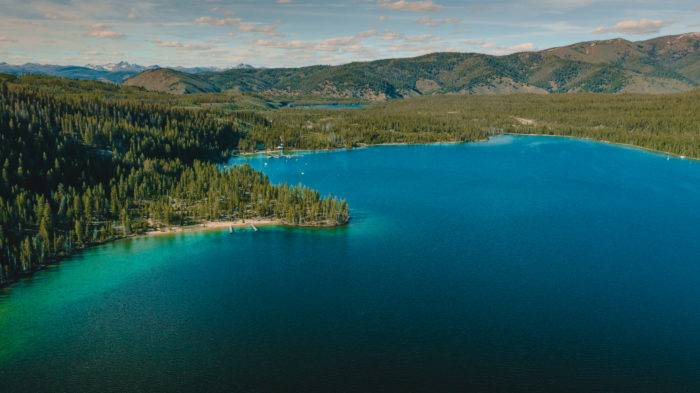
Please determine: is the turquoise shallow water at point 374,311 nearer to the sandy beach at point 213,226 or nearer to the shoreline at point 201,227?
the shoreline at point 201,227

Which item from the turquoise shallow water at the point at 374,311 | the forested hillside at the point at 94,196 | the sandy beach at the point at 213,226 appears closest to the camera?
the turquoise shallow water at the point at 374,311

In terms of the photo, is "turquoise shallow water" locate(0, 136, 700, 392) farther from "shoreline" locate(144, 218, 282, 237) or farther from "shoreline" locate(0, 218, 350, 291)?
"shoreline" locate(144, 218, 282, 237)

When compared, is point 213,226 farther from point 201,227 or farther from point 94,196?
point 94,196

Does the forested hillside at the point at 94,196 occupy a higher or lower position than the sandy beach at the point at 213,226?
higher

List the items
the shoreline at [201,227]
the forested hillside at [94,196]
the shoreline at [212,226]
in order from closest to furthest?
1. the forested hillside at [94,196]
2. the shoreline at [201,227]
3. the shoreline at [212,226]

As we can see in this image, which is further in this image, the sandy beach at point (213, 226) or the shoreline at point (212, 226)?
the sandy beach at point (213, 226)

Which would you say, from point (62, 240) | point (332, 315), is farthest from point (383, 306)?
point (62, 240)

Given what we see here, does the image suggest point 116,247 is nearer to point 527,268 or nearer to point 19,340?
point 19,340

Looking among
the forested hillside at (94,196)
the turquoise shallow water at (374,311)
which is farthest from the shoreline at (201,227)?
the turquoise shallow water at (374,311)
